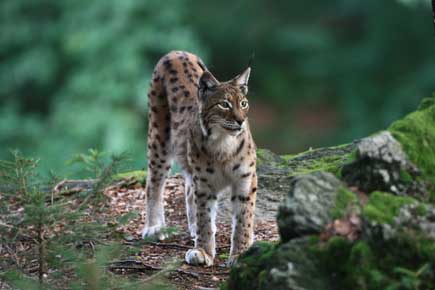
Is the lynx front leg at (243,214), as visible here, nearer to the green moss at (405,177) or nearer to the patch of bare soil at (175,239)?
the patch of bare soil at (175,239)

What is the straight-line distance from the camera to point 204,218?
6262mm

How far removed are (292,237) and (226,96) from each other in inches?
68.6

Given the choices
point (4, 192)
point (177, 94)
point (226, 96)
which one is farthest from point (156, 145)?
point (4, 192)

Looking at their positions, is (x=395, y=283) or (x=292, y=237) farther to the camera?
(x=292, y=237)

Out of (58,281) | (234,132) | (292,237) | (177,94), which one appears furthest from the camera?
(177,94)

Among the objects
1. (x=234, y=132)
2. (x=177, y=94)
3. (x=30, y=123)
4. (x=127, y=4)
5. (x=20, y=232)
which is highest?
(x=127, y=4)

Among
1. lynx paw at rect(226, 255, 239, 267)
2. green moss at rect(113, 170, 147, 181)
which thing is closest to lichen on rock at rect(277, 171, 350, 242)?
lynx paw at rect(226, 255, 239, 267)

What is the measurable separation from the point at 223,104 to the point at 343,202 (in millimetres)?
1770

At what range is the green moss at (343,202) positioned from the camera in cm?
439

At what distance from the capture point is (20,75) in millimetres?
16078

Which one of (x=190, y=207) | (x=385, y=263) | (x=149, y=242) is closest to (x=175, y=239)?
(x=190, y=207)

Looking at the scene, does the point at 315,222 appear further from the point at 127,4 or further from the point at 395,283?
the point at 127,4

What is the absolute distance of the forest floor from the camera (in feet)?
16.9

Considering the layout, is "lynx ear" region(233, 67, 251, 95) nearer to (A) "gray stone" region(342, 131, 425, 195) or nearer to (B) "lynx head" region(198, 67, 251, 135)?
(B) "lynx head" region(198, 67, 251, 135)
